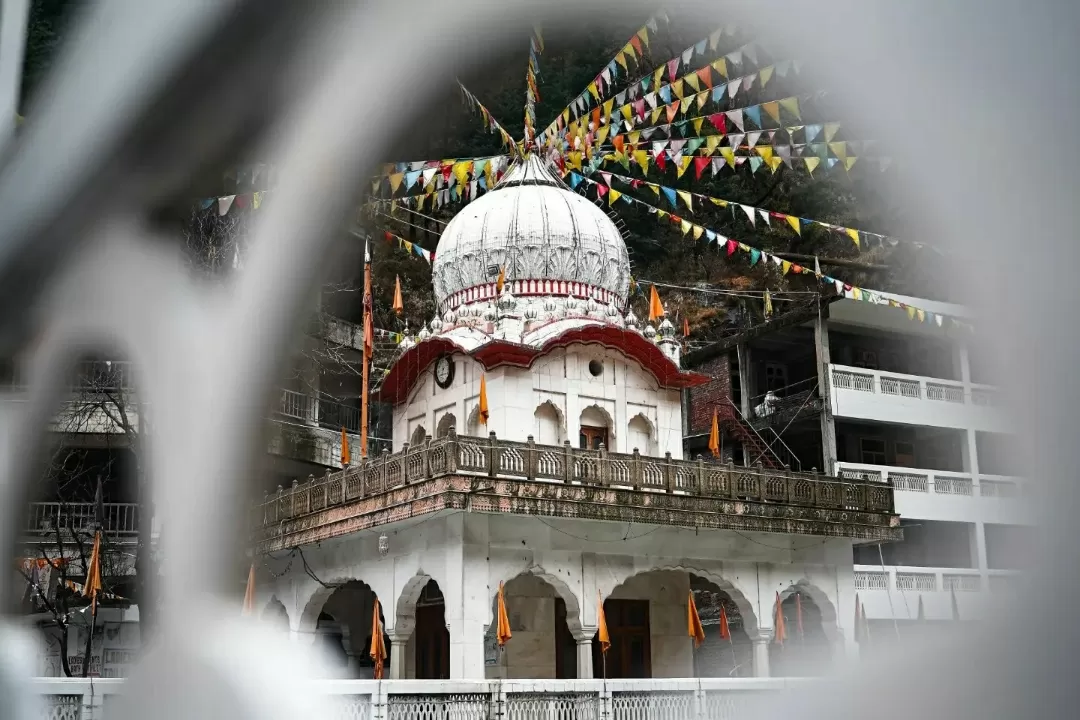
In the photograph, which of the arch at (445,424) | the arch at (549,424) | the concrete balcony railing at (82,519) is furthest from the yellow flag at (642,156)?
the concrete balcony railing at (82,519)

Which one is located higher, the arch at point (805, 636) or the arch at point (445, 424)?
the arch at point (445, 424)

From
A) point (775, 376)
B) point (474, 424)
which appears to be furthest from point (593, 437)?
point (775, 376)

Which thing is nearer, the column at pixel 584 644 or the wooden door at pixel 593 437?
the column at pixel 584 644

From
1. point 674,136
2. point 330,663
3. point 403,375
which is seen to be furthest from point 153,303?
point 674,136

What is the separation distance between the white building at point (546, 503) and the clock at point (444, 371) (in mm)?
57

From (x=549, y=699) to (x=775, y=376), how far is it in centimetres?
1976

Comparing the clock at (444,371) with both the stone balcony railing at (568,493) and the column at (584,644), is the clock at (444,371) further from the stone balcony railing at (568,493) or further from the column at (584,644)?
the column at (584,644)

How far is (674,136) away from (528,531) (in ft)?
72.6

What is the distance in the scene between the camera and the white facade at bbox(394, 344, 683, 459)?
21.0m

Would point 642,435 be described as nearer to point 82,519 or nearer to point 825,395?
point 825,395

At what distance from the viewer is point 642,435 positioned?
22578mm

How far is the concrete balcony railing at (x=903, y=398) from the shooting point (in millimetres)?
28812

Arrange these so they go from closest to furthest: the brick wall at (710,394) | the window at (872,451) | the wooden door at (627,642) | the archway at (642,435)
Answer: the wooden door at (627,642) → the archway at (642,435) → the window at (872,451) → the brick wall at (710,394)

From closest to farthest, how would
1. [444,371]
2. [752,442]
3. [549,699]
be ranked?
1. [549,699]
2. [444,371]
3. [752,442]
